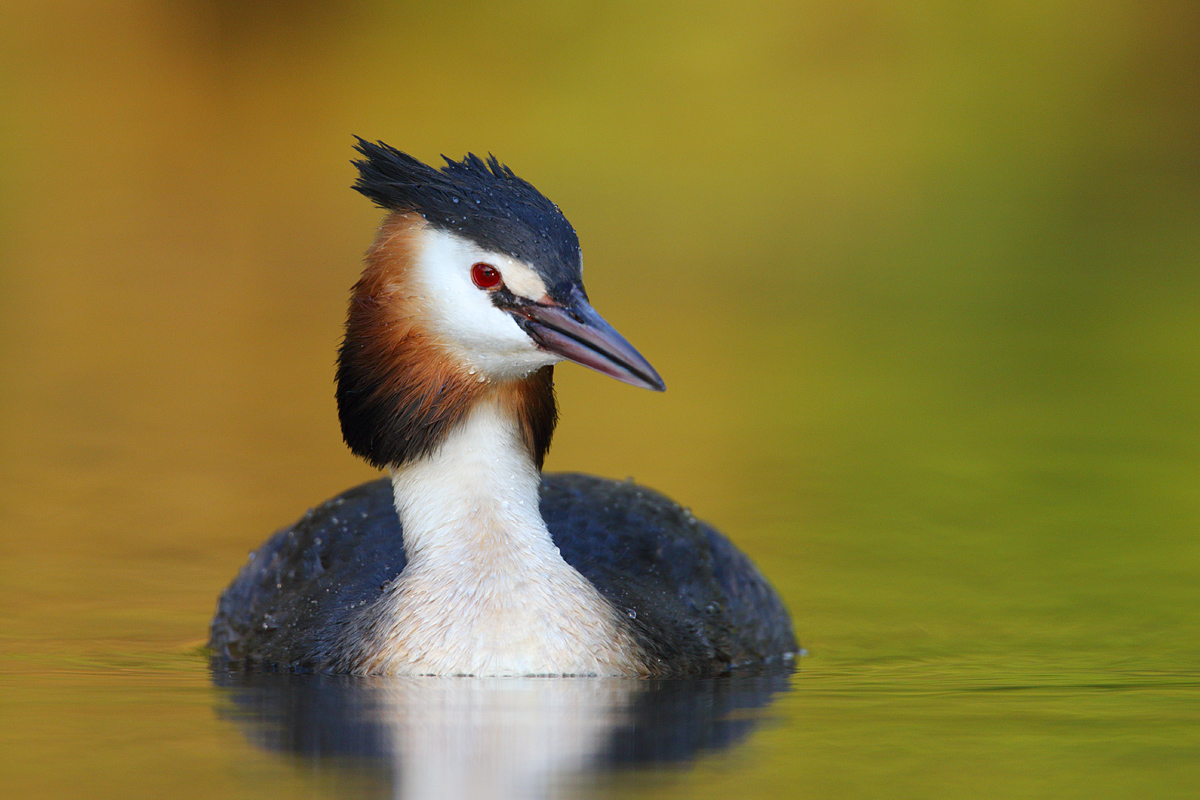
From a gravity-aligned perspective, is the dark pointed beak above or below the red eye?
below

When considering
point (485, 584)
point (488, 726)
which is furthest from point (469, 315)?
point (488, 726)

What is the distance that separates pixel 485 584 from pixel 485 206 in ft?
4.64

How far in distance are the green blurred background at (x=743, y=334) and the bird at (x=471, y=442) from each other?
707 mm

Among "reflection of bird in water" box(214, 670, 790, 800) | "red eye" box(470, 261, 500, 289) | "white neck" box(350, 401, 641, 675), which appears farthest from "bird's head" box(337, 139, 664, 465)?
"reflection of bird in water" box(214, 670, 790, 800)

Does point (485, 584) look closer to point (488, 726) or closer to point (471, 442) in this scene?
point (471, 442)

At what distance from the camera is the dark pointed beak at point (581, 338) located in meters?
6.95

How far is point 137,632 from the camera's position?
27.1 feet

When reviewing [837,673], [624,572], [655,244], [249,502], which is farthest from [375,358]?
[655,244]

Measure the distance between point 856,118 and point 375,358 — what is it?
1897 centimetres

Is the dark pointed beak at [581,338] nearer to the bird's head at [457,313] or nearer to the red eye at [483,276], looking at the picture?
the bird's head at [457,313]

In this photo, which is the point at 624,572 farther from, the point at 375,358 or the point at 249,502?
the point at 249,502

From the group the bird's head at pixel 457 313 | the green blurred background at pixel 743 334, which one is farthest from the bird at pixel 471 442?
the green blurred background at pixel 743 334

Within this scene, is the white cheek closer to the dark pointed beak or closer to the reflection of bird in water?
the dark pointed beak

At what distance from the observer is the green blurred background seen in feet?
23.0
